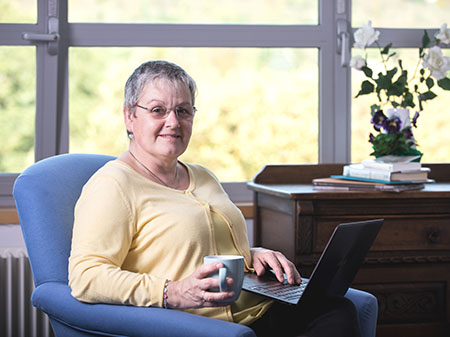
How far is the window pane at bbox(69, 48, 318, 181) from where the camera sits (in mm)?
2719

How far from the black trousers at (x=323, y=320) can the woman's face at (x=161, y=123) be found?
20.6 inches

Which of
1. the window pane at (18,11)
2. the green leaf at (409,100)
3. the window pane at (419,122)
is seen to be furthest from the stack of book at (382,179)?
the window pane at (18,11)

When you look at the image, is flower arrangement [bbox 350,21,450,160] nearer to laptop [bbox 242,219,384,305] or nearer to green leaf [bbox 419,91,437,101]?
green leaf [bbox 419,91,437,101]

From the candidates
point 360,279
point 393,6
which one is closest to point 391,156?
point 360,279

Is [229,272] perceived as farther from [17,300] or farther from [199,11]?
[199,11]

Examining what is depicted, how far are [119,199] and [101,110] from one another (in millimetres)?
1337

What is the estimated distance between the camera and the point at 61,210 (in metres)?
1.63

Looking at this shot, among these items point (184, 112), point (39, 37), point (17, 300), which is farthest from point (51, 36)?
point (184, 112)

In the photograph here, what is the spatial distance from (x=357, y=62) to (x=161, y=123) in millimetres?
1283

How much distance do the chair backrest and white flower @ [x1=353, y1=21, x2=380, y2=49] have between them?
1.47 metres

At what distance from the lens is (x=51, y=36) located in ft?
8.49

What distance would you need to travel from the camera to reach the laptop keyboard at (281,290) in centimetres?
145

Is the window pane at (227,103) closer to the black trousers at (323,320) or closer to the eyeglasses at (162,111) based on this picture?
the eyeglasses at (162,111)

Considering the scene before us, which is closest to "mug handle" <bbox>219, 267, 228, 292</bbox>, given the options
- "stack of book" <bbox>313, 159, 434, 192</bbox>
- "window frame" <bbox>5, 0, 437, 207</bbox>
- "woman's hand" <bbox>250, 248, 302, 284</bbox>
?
"woman's hand" <bbox>250, 248, 302, 284</bbox>
